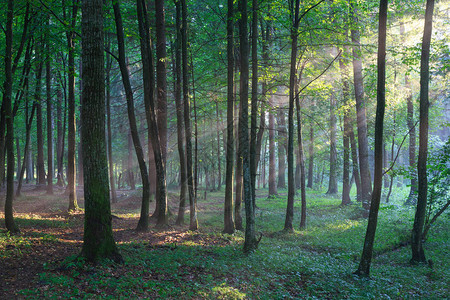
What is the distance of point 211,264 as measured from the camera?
8.34m

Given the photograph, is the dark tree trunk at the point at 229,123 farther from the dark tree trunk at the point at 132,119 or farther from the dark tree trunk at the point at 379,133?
the dark tree trunk at the point at 379,133

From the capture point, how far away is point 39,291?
5.22 m

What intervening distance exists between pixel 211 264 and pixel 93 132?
4.79 metres

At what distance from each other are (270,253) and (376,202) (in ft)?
12.6

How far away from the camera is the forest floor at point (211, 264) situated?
235 inches

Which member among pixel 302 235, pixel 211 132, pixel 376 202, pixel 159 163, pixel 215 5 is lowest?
pixel 302 235

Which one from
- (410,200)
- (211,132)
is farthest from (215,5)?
(410,200)

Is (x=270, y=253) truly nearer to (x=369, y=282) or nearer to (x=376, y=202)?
(x=369, y=282)

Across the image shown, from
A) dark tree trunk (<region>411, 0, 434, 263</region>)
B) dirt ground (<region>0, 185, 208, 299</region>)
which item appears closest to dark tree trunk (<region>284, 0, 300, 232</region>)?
dark tree trunk (<region>411, 0, 434, 263</region>)

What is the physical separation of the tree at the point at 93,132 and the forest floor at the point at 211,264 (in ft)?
2.15

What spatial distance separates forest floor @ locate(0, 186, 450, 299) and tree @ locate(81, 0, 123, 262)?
65cm

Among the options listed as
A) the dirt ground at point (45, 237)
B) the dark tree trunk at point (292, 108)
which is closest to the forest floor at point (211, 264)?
the dirt ground at point (45, 237)

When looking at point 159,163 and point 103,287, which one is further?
point 159,163

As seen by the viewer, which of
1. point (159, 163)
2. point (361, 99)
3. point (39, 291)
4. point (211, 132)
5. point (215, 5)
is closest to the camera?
point (39, 291)
